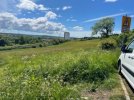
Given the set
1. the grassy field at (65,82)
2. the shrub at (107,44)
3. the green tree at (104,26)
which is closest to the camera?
the grassy field at (65,82)

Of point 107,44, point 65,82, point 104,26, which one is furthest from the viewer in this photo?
point 104,26

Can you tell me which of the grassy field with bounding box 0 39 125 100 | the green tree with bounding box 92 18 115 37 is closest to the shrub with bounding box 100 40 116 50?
the grassy field with bounding box 0 39 125 100

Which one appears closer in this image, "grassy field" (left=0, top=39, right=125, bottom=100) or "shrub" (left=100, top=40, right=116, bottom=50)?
"grassy field" (left=0, top=39, right=125, bottom=100)

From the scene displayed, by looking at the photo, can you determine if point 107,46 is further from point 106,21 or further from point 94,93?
point 106,21

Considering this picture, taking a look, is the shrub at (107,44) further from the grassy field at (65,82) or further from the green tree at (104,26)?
the green tree at (104,26)

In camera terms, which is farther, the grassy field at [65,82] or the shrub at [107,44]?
the shrub at [107,44]

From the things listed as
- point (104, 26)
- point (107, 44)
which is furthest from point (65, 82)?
point (104, 26)

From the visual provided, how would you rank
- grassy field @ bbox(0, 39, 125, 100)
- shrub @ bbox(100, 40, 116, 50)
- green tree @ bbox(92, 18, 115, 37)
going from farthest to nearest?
green tree @ bbox(92, 18, 115, 37)
shrub @ bbox(100, 40, 116, 50)
grassy field @ bbox(0, 39, 125, 100)

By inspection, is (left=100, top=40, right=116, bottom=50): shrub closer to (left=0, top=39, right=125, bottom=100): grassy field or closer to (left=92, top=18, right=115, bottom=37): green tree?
(left=0, top=39, right=125, bottom=100): grassy field

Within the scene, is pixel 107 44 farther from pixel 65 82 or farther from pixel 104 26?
pixel 104 26

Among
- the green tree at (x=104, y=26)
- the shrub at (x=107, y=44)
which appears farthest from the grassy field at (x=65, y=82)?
the green tree at (x=104, y=26)

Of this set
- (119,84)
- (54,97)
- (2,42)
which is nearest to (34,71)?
(119,84)

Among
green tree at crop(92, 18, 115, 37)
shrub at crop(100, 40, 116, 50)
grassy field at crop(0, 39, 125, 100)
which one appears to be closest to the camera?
grassy field at crop(0, 39, 125, 100)

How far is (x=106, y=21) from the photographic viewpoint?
362 feet
